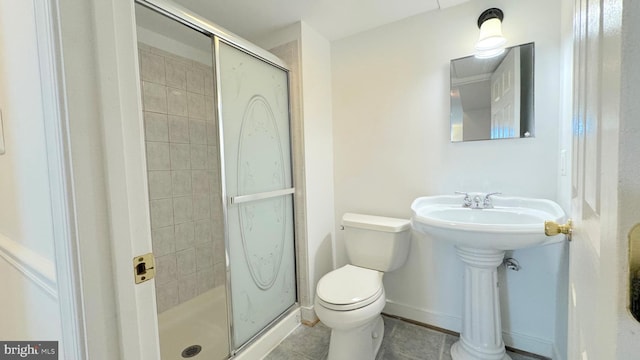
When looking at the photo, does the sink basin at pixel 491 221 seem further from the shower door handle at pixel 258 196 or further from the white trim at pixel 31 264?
the white trim at pixel 31 264

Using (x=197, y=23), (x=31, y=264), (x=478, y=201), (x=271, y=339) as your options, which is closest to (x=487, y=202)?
(x=478, y=201)

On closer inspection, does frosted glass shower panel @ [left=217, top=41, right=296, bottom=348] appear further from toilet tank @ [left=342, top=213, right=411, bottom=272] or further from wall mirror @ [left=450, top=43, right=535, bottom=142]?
wall mirror @ [left=450, top=43, right=535, bottom=142]

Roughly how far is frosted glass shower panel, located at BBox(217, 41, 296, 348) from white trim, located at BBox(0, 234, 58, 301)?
784 millimetres

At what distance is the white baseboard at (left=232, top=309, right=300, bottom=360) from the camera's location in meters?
1.51

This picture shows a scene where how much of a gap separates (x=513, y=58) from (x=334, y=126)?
3.90ft

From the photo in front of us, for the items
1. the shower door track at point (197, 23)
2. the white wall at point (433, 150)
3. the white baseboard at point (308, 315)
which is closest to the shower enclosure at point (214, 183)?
the shower door track at point (197, 23)

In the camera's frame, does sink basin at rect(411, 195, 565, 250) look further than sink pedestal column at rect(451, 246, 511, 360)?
No

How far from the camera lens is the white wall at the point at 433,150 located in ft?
4.69

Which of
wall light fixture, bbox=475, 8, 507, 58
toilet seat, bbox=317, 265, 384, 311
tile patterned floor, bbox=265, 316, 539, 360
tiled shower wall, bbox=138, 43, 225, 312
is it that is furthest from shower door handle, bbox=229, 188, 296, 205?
wall light fixture, bbox=475, 8, 507, 58

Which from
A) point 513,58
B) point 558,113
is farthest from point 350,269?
point 513,58

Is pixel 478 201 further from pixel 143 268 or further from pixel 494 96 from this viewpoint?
pixel 143 268

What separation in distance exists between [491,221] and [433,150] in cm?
55

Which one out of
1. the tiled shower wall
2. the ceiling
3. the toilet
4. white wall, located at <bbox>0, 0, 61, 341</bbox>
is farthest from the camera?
the tiled shower wall

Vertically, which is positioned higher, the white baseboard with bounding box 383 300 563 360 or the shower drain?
the white baseboard with bounding box 383 300 563 360
